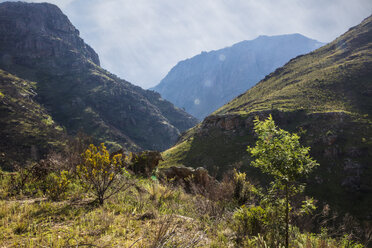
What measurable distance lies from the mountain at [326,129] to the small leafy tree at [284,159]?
14.8 metres

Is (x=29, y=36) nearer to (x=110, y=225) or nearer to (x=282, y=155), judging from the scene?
(x=110, y=225)

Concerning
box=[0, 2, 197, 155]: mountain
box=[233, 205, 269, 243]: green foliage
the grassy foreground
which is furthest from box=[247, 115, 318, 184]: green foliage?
box=[0, 2, 197, 155]: mountain

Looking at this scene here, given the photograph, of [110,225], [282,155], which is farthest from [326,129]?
[110,225]

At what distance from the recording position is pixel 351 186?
2528 centimetres

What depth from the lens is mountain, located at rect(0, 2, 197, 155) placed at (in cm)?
12631

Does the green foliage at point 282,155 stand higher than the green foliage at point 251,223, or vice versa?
the green foliage at point 282,155

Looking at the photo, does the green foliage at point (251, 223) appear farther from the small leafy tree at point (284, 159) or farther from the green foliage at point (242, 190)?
the green foliage at point (242, 190)

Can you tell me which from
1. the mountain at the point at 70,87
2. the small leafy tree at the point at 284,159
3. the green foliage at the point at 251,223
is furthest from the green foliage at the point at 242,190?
the mountain at the point at 70,87

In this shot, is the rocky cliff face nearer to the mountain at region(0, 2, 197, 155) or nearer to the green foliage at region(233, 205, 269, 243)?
the mountain at region(0, 2, 197, 155)

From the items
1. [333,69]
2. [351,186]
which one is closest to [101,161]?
[351,186]

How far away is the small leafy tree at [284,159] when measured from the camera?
390 cm

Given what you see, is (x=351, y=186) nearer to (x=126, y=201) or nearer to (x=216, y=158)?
(x=216, y=158)

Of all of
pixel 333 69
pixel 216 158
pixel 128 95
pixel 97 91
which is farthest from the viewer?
pixel 128 95

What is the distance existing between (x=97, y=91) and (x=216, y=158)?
14268 cm
